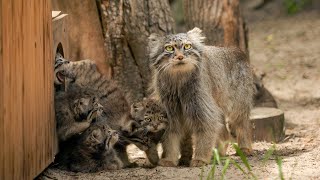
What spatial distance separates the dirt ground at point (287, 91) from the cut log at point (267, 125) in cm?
16

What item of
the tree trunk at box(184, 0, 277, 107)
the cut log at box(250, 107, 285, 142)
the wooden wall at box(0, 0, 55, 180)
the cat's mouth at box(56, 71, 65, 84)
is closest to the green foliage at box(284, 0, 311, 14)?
the tree trunk at box(184, 0, 277, 107)

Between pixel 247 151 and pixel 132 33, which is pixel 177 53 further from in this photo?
pixel 132 33

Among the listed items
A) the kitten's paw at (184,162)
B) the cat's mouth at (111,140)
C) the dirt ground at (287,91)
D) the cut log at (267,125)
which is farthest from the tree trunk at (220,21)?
the cat's mouth at (111,140)

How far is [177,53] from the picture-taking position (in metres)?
6.63

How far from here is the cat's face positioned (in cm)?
665

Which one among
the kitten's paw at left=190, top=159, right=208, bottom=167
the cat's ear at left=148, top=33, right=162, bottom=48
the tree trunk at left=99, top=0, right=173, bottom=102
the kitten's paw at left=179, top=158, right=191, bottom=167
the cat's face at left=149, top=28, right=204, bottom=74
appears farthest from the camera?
the tree trunk at left=99, top=0, right=173, bottom=102

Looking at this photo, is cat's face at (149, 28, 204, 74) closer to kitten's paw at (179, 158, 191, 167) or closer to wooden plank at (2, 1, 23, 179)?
kitten's paw at (179, 158, 191, 167)

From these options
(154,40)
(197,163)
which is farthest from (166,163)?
(154,40)

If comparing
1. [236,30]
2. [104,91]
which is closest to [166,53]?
[104,91]

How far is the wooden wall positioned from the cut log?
327 centimetres

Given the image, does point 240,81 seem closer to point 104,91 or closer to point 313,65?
point 104,91

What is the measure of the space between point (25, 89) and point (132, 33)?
320 centimetres

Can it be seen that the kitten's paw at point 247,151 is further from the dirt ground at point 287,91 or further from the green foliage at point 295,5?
the green foliage at point 295,5

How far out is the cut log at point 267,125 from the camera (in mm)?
8875
